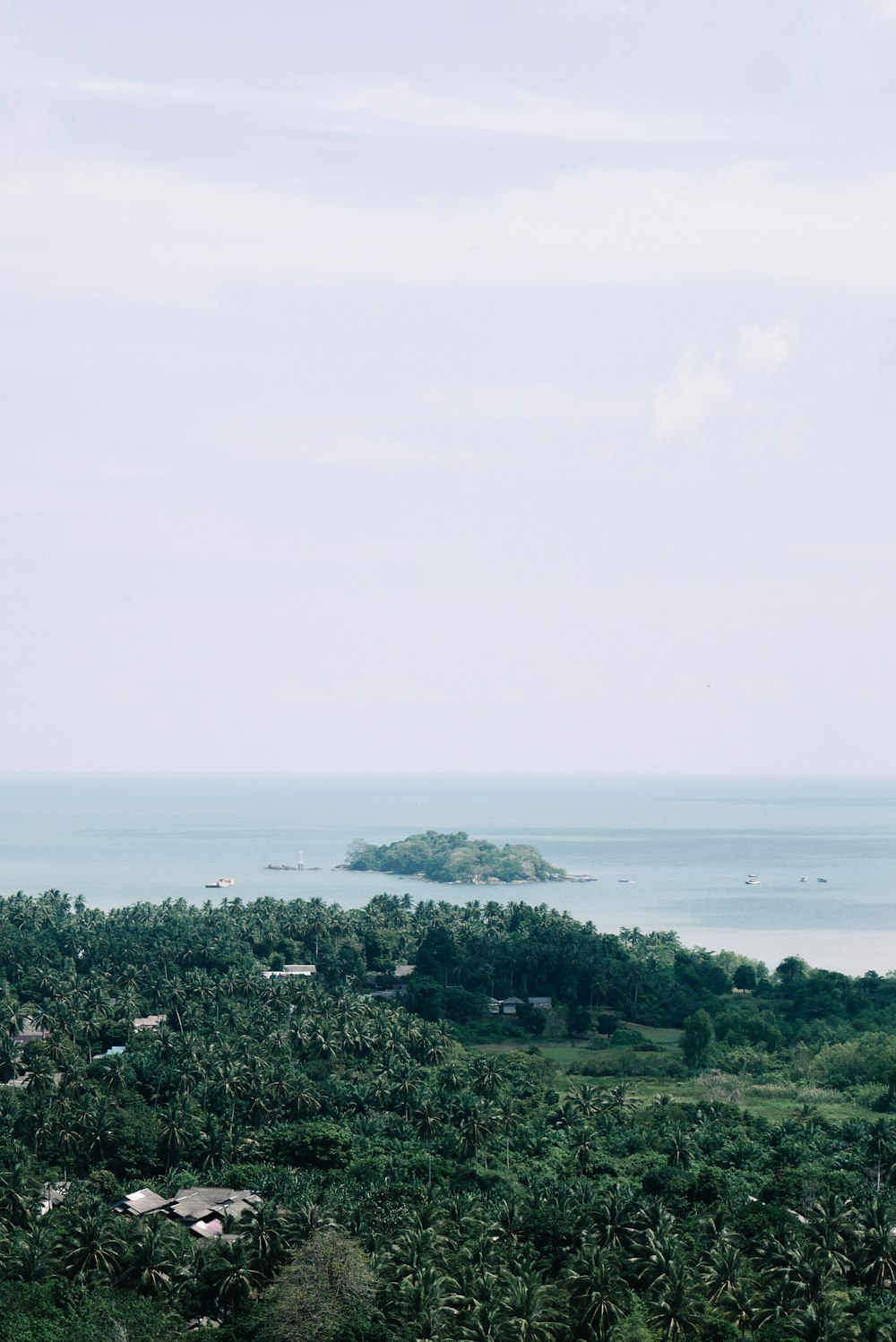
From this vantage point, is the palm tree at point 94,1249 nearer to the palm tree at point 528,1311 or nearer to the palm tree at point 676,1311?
the palm tree at point 528,1311

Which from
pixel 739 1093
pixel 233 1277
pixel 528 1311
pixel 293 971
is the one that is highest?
pixel 528 1311

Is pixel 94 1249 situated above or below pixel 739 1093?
above

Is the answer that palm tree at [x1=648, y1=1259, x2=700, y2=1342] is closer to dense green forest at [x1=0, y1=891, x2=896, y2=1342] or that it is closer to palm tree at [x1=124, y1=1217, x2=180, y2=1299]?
dense green forest at [x1=0, y1=891, x2=896, y2=1342]

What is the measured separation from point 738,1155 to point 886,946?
95749mm

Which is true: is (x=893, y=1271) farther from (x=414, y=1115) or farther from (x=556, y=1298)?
(x=414, y=1115)

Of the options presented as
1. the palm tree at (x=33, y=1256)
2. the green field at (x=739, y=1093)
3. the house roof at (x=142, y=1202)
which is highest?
the palm tree at (x=33, y=1256)

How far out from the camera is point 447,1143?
63.4 m

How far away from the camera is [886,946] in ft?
496

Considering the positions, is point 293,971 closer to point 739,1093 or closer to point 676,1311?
point 739,1093

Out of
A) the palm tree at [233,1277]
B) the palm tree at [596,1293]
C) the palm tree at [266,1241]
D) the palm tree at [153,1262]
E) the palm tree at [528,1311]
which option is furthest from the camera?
the palm tree at [266,1241]

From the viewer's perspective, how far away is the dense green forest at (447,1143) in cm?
4475

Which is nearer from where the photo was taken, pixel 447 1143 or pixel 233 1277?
pixel 233 1277

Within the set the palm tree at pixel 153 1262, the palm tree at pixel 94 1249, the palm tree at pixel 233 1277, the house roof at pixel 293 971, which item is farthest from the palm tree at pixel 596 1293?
the house roof at pixel 293 971

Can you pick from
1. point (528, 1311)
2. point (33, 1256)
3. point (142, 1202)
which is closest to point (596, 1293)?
point (528, 1311)
